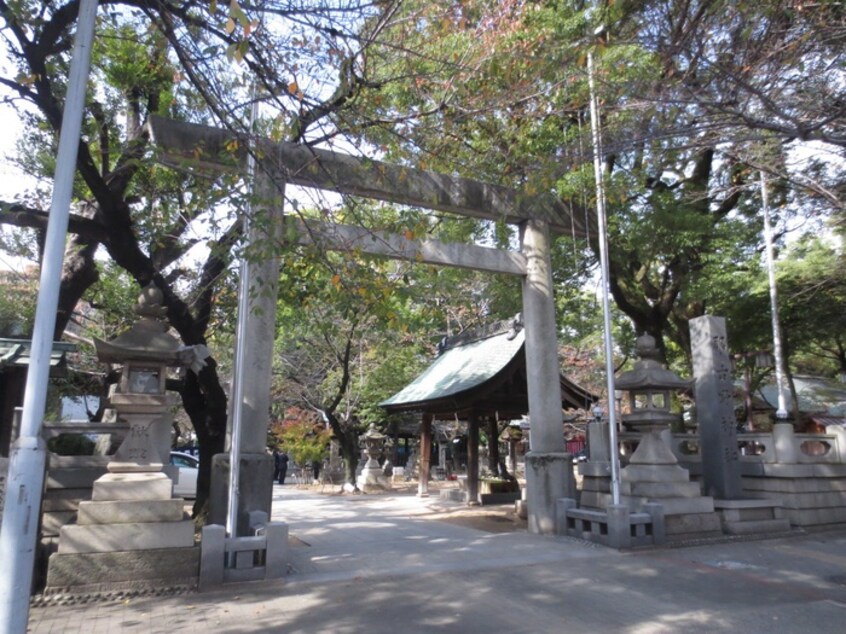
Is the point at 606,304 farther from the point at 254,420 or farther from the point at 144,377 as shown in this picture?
the point at 144,377

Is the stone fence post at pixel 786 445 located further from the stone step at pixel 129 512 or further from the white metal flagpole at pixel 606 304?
the stone step at pixel 129 512

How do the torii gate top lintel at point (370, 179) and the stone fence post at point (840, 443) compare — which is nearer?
the torii gate top lintel at point (370, 179)

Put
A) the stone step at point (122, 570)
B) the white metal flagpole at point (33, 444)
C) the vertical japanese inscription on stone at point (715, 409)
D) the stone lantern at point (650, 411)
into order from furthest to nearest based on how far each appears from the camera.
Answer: the vertical japanese inscription on stone at point (715, 409) → the stone lantern at point (650, 411) → the stone step at point (122, 570) → the white metal flagpole at point (33, 444)

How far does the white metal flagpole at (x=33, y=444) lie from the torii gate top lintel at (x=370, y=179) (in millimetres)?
3199

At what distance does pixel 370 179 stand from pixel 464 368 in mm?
7750

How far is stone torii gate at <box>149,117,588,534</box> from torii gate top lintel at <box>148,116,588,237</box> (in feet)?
0.06

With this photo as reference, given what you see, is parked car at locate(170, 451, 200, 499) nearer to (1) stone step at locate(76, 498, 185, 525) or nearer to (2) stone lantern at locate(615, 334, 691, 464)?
(1) stone step at locate(76, 498, 185, 525)

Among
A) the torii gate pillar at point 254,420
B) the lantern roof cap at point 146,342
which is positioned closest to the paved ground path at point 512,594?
the torii gate pillar at point 254,420

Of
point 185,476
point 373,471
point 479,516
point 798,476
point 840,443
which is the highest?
point 840,443

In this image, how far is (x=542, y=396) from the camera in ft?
34.7

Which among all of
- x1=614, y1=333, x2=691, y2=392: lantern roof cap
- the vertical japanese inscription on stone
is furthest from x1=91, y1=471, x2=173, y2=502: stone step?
the vertical japanese inscription on stone

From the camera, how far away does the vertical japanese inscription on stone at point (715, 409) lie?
1077 cm

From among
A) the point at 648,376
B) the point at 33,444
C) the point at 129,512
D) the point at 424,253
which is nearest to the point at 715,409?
the point at 648,376

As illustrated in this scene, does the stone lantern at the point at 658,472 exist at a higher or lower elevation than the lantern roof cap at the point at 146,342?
lower
